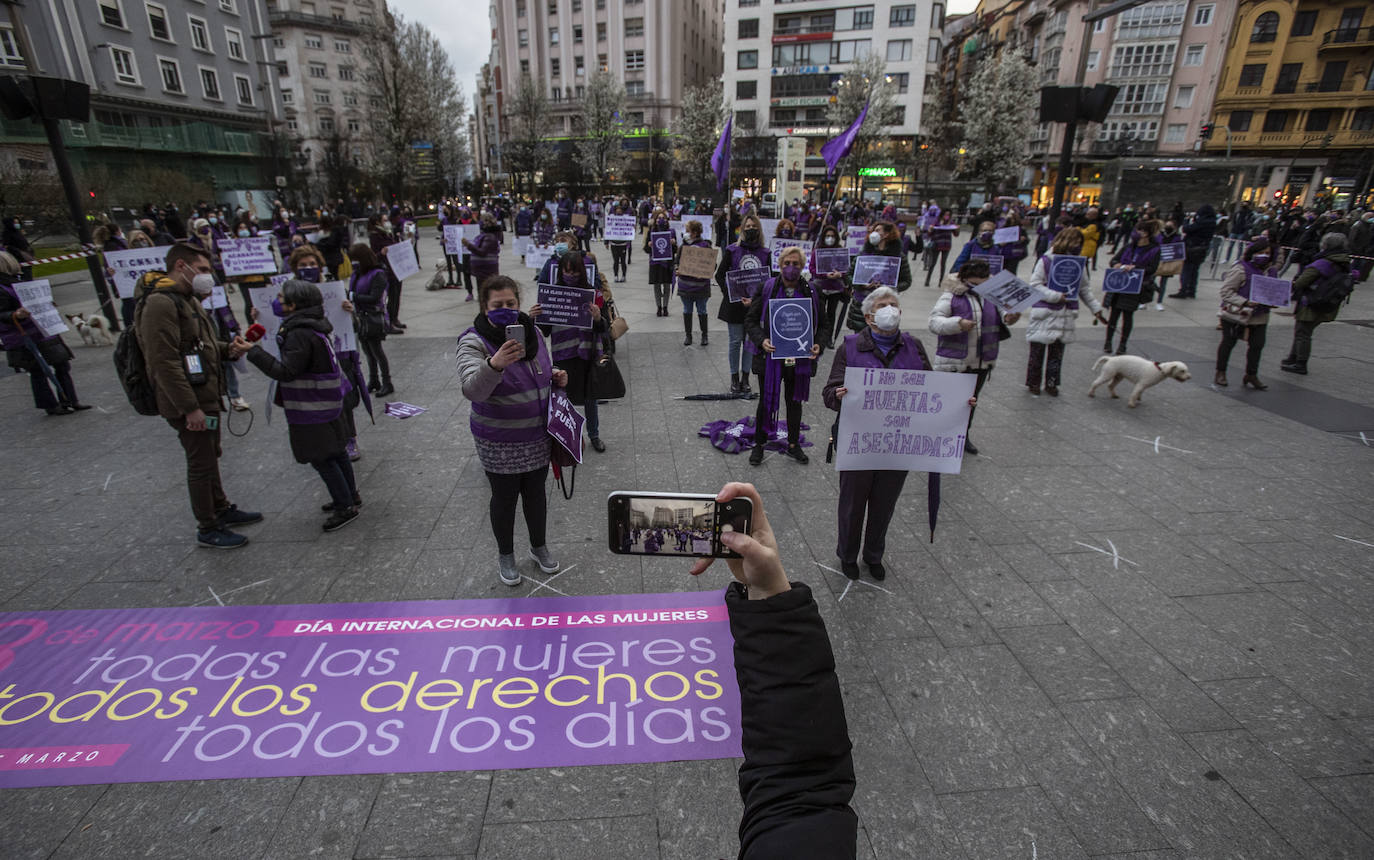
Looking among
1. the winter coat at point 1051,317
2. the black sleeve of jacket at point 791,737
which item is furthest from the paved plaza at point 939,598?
the black sleeve of jacket at point 791,737

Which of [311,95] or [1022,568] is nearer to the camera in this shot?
[1022,568]

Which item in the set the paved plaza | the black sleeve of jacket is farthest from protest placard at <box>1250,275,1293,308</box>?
the black sleeve of jacket

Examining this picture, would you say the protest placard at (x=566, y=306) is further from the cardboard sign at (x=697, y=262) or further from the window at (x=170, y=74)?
the window at (x=170, y=74)

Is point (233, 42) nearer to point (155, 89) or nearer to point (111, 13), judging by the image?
point (155, 89)

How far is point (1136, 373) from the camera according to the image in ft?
26.6

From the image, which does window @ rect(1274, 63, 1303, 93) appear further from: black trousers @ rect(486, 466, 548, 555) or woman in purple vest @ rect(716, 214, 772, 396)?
black trousers @ rect(486, 466, 548, 555)

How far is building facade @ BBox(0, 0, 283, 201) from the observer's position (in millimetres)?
30312

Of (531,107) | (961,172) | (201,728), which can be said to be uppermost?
(531,107)

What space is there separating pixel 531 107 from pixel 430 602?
168ft

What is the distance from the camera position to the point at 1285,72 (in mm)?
46656

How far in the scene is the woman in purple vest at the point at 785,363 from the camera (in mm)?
6242

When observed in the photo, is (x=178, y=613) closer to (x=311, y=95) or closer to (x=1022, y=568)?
(x=1022, y=568)

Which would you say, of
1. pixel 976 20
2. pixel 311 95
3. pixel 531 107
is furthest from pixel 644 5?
pixel 976 20

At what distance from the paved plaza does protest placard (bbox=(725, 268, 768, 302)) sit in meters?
1.54
